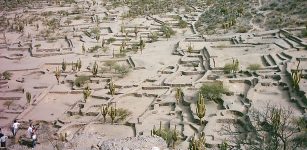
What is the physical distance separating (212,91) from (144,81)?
4.84m

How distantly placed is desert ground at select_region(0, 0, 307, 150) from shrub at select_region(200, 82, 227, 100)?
0.10m

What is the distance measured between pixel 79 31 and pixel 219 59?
15.0 metres

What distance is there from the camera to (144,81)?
2448 cm

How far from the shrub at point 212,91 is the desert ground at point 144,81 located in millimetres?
103

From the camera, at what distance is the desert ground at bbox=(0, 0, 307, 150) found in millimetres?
18516

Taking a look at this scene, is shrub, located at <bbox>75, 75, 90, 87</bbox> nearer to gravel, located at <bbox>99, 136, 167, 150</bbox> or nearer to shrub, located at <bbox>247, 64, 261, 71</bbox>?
shrub, located at <bbox>247, 64, 261, 71</bbox>

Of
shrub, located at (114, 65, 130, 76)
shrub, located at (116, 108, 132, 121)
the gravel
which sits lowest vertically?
shrub, located at (116, 108, 132, 121)

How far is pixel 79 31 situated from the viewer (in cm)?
3731

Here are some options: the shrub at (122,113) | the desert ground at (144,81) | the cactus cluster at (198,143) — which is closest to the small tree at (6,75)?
the desert ground at (144,81)

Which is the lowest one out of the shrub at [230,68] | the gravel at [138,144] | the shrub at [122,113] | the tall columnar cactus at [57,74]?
the shrub at [122,113]

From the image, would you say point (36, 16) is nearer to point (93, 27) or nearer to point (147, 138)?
point (93, 27)

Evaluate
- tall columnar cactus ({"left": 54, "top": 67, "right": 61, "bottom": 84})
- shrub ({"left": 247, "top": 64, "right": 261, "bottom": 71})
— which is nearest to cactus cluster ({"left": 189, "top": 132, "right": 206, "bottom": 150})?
shrub ({"left": 247, "top": 64, "right": 261, "bottom": 71})

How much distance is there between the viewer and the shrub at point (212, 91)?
2091cm

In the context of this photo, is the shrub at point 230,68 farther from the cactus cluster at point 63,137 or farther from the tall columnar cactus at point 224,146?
the cactus cluster at point 63,137
